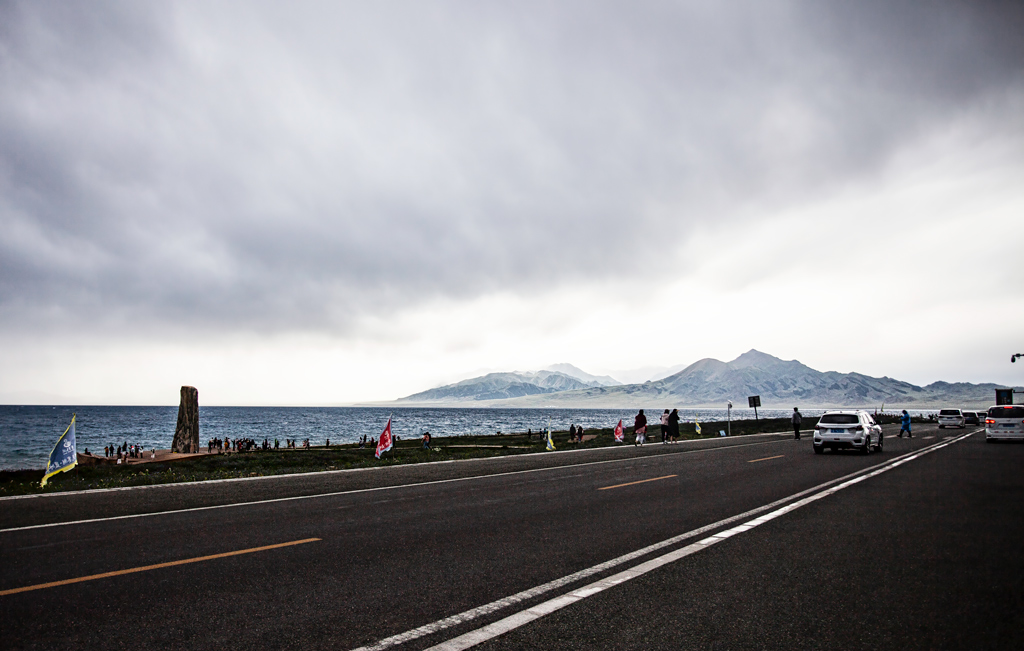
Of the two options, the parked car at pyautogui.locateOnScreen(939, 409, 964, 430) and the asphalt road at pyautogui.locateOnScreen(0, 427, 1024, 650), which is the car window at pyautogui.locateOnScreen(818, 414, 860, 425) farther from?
the parked car at pyautogui.locateOnScreen(939, 409, 964, 430)

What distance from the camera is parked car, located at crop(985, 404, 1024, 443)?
3047 centimetres

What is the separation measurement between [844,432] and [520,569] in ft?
69.6

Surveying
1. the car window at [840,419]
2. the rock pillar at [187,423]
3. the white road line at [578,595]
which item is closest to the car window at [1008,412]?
the car window at [840,419]

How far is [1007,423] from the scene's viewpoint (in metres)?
30.9

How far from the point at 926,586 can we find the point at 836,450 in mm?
21460

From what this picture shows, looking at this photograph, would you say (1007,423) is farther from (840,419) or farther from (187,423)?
(187,423)

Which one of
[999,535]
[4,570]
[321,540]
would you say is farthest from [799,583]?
[4,570]

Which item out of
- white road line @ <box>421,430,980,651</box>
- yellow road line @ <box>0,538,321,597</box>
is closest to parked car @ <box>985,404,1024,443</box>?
white road line @ <box>421,430,980,651</box>

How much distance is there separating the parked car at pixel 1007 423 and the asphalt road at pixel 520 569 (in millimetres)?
24161

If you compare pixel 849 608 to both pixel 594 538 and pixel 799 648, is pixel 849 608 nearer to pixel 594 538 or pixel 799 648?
pixel 799 648

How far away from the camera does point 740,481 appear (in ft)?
45.6

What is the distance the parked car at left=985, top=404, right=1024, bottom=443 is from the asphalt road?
24161 mm

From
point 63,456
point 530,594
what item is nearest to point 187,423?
point 63,456

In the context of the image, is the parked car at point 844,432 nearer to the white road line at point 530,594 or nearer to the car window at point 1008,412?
the car window at point 1008,412
